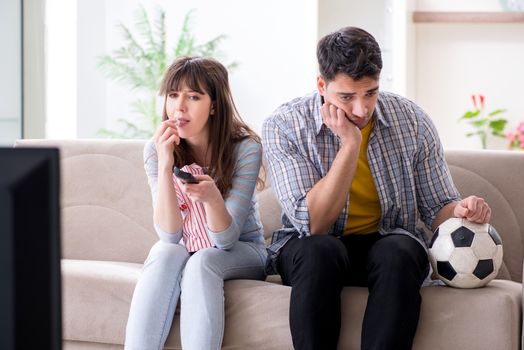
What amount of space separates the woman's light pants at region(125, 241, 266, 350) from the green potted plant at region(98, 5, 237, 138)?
325cm

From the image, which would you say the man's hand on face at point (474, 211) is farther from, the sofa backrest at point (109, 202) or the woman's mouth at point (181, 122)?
the woman's mouth at point (181, 122)

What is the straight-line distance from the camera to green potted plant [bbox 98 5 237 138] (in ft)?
17.6

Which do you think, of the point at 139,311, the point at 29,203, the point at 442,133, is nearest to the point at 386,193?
the point at 139,311

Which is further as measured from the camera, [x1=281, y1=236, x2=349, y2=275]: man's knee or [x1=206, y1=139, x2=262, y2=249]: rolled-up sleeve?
[x1=206, y1=139, x2=262, y2=249]: rolled-up sleeve

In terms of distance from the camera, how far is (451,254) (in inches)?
80.4

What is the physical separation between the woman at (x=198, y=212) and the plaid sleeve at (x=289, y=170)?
11 cm

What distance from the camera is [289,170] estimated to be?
7.40 feet

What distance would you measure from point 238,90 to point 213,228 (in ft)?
11.0

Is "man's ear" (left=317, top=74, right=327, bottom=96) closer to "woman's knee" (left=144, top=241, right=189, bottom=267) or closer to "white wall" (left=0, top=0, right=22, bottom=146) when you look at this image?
"woman's knee" (left=144, top=241, right=189, bottom=267)

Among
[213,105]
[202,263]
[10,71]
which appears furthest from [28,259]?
[10,71]

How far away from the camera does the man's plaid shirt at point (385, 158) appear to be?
2.30m

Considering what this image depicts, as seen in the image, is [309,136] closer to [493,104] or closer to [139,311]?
[139,311]

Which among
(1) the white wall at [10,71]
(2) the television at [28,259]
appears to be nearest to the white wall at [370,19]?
(1) the white wall at [10,71]

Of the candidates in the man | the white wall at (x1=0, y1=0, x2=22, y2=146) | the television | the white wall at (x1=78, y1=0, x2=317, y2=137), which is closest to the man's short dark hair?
the man
